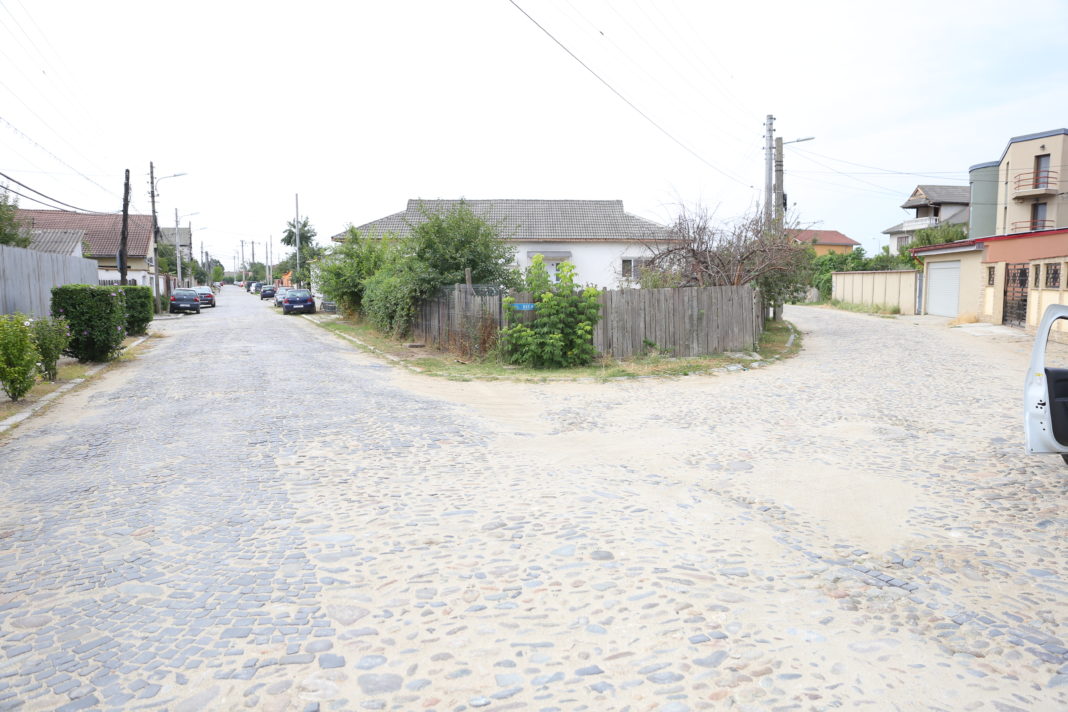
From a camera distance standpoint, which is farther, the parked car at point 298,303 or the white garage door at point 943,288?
the parked car at point 298,303

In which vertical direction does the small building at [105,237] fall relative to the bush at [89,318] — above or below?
above

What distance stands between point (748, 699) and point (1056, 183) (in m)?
52.9

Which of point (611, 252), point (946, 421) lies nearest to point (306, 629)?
point (946, 421)

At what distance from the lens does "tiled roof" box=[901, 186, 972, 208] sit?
5934 centimetres

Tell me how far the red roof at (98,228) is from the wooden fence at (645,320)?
4521 cm

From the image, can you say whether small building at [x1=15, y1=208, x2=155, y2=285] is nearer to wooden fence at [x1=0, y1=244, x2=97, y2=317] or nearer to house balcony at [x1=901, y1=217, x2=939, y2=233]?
wooden fence at [x1=0, y1=244, x2=97, y2=317]

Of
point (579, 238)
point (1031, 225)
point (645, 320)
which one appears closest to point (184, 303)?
point (579, 238)

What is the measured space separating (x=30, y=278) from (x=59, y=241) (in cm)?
2968

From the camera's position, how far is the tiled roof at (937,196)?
59.3 meters

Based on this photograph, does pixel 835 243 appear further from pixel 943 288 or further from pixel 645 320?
pixel 645 320

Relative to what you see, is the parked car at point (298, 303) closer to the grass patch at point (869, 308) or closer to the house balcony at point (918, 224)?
the grass patch at point (869, 308)

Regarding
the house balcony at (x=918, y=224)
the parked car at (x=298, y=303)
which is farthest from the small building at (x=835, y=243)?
the parked car at (x=298, y=303)

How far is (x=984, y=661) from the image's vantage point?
359 cm

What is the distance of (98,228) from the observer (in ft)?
185
